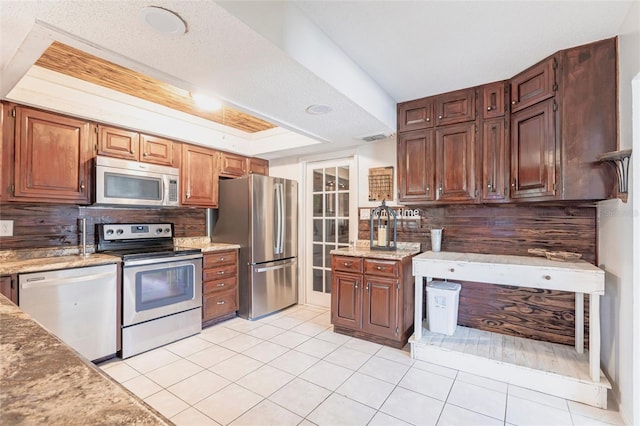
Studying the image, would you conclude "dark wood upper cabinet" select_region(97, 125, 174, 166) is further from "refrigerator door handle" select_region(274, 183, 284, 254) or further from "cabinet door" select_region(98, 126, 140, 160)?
"refrigerator door handle" select_region(274, 183, 284, 254)

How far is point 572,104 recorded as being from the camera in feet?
6.99

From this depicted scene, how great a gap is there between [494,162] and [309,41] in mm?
1911

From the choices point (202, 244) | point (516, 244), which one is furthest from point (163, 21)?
point (516, 244)

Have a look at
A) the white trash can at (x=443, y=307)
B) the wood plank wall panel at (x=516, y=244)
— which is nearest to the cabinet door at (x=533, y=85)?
the wood plank wall panel at (x=516, y=244)

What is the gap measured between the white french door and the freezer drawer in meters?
0.24

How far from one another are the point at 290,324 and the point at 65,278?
7.02 ft

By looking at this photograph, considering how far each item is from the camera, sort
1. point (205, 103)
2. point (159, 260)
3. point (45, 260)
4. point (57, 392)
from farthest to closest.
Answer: point (205, 103) < point (159, 260) < point (45, 260) < point (57, 392)

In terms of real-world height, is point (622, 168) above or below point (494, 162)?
below

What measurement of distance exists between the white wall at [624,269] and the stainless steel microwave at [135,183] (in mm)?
3681

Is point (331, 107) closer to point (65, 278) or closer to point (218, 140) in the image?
point (218, 140)

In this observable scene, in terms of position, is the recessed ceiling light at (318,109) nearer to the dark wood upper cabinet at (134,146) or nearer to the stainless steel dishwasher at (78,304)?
the dark wood upper cabinet at (134,146)

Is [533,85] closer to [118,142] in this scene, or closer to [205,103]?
[205,103]

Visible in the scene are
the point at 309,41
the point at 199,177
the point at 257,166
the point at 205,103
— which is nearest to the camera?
the point at 309,41

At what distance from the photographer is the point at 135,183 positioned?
9.60 ft
